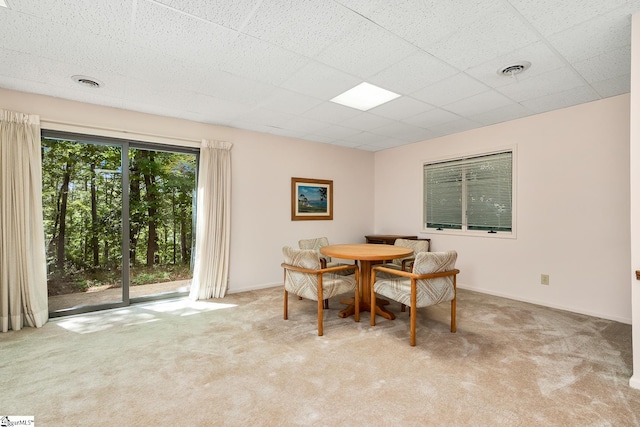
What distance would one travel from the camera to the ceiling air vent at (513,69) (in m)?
2.56

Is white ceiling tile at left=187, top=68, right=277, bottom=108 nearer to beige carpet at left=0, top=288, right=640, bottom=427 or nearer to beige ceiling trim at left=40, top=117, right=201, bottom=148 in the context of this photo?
beige ceiling trim at left=40, top=117, right=201, bottom=148

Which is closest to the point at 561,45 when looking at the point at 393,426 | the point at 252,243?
the point at 393,426

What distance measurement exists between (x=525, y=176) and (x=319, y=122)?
292cm

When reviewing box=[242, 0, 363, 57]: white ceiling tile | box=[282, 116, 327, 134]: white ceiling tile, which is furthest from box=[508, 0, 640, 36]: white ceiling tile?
box=[282, 116, 327, 134]: white ceiling tile

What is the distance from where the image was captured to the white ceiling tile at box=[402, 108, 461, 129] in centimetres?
381

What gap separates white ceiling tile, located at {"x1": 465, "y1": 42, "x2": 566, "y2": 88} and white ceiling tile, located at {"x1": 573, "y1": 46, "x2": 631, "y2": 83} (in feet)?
0.70

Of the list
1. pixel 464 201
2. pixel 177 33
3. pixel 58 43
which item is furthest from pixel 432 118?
pixel 58 43

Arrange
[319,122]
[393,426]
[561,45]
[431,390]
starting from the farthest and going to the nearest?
[319,122]
[561,45]
[431,390]
[393,426]

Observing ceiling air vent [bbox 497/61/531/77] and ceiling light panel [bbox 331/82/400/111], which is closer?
ceiling air vent [bbox 497/61/531/77]

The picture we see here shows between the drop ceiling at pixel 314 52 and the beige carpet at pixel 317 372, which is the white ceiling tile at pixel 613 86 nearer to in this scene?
the drop ceiling at pixel 314 52

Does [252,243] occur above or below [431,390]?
above

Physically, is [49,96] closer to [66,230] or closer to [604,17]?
[66,230]

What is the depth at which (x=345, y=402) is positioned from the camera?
189cm

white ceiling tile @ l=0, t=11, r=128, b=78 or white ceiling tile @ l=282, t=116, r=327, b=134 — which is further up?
white ceiling tile @ l=282, t=116, r=327, b=134
